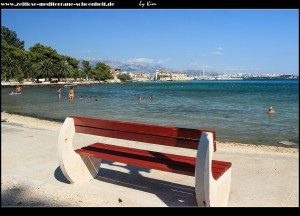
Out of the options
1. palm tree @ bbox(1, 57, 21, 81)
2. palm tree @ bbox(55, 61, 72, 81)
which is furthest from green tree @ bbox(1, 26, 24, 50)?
palm tree @ bbox(1, 57, 21, 81)

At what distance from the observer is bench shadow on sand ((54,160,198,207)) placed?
4621 millimetres

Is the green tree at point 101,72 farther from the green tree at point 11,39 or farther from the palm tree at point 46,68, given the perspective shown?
the palm tree at point 46,68

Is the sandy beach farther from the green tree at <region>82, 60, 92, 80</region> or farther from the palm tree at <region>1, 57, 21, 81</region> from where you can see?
the green tree at <region>82, 60, 92, 80</region>

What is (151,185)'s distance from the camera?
524cm

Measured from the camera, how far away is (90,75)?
146 m

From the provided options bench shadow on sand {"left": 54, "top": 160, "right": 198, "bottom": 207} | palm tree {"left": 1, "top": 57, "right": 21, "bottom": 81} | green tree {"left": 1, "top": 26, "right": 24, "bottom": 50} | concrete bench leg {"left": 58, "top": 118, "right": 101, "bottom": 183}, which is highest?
green tree {"left": 1, "top": 26, "right": 24, "bottom": 50}

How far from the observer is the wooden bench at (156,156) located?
380 cm

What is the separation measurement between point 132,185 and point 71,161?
3.62 ft

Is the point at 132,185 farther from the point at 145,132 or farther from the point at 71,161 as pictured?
the point at 145,132

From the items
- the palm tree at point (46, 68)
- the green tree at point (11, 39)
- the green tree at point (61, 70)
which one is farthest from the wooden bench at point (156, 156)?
the green tree at point (11, 39)

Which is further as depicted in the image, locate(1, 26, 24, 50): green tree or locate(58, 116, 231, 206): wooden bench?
locate(1, 26, 24, 50): green tree

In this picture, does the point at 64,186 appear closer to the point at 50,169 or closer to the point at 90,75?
the point at 50,169

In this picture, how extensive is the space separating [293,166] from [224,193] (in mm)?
3094
